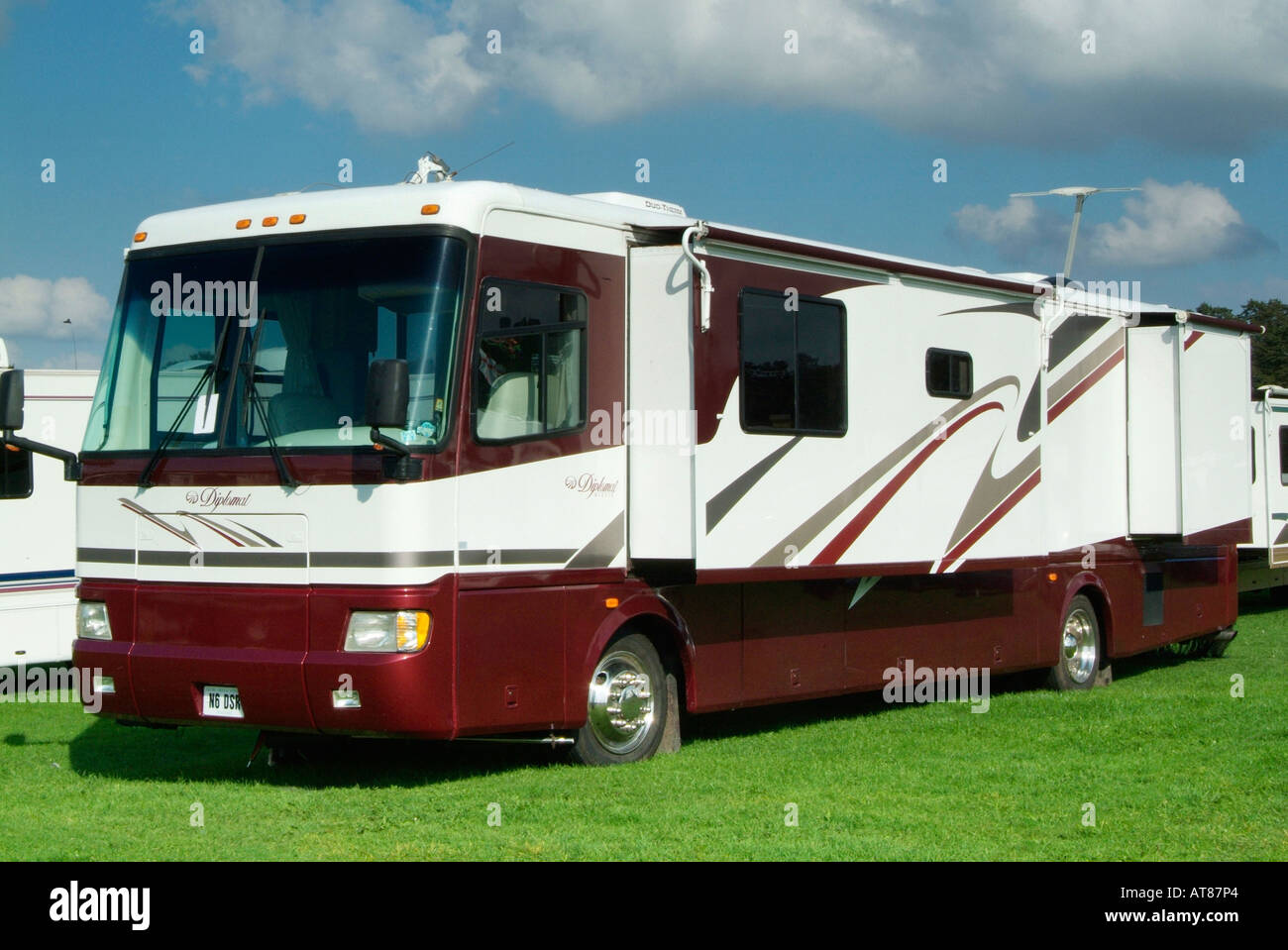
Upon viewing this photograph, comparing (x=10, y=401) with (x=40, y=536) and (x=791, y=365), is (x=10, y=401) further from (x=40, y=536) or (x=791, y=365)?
(x=40, y=536)

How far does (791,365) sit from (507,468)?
8.02 ft

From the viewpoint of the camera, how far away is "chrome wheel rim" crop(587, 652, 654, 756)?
991 centimetres

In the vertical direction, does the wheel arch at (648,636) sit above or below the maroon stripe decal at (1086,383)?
below

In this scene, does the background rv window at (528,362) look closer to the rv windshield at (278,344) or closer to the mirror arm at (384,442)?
the rv windshield at (278,344)

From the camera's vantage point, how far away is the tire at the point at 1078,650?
1425 centimetres

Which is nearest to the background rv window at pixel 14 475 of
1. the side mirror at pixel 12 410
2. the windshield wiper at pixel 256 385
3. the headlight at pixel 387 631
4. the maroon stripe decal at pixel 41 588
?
the maroon stripe decal at pixel 41 588

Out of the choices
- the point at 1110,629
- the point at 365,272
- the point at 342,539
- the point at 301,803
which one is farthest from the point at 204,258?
the point at 1110,629

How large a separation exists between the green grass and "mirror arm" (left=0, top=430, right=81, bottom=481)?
1.82 metres

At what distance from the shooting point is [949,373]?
1240 centimetres

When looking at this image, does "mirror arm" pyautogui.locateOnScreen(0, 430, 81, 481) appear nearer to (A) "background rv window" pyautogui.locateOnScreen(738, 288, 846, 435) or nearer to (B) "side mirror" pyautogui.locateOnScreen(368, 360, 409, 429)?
(B) "side mirror" pyautogui.locateOnScreen(368, 360, 409, 429)

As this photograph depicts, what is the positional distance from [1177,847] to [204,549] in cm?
540

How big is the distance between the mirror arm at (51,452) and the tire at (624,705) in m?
3.32

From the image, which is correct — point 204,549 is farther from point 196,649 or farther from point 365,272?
point 365,272
